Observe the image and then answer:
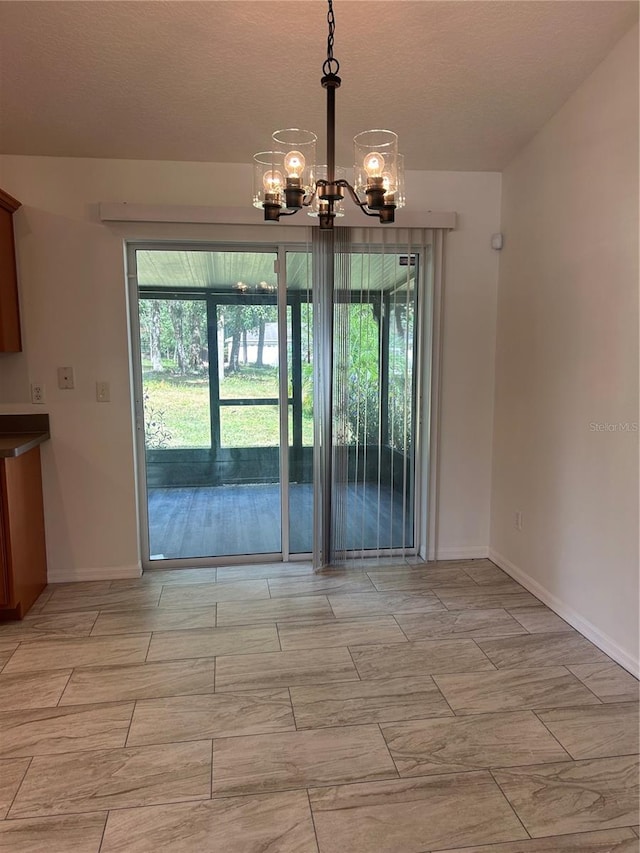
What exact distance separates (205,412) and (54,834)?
7.69 ft

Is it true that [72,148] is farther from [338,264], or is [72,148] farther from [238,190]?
[338,264]

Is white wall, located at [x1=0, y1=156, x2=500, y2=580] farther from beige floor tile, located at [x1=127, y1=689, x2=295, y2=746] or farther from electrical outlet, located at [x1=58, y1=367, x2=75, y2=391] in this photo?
beige floor tile, located at [x1=127, y1=689, x2=295, y2=746]

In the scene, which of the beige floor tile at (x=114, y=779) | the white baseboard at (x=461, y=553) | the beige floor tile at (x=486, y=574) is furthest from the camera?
the white baseboard at (x=461, y=553)

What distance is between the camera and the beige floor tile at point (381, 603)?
9.41 feet

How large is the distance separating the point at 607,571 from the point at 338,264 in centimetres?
227

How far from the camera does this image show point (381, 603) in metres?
2.97

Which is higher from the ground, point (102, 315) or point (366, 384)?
point (102, 315)

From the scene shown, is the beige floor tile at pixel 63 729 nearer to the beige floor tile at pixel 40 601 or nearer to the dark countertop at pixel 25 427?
the beige floor tile at pixel 40 601

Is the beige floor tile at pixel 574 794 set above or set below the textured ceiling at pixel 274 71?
below

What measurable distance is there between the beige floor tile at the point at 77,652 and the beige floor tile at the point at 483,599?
1.67m

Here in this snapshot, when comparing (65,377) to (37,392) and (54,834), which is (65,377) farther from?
(54,834)

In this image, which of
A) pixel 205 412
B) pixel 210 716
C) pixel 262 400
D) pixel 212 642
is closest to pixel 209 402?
pixel 205 412

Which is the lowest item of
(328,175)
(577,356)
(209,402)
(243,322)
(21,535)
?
(21,535)

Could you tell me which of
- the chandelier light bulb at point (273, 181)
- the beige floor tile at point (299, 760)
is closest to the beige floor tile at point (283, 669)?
the beige floor tile at point (299, 760)
